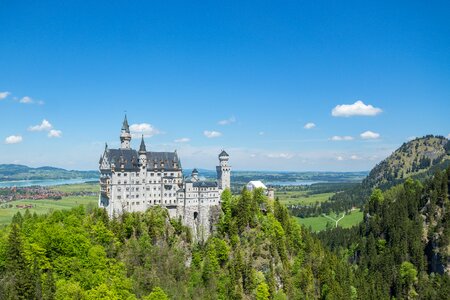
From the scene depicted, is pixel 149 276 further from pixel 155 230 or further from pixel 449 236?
pixel 449 236

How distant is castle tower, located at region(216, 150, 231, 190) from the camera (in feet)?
443

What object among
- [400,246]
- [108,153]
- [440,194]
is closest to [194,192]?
[108,153]

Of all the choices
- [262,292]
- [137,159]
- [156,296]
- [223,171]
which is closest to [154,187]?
[137,159]

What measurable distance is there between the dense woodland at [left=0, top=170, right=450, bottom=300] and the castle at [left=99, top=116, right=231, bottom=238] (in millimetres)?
5562

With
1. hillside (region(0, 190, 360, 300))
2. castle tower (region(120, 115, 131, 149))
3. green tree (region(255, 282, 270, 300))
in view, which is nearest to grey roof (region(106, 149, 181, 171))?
castle tower (region(120, 115, 131, 149))

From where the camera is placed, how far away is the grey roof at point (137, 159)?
119875 mm

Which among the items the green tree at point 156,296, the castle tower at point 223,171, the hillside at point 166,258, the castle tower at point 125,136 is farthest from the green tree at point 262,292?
the castle tower at point 125,136

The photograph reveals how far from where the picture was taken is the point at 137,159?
124 metres

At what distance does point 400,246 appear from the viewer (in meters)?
152

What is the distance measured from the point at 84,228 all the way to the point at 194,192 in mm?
36264

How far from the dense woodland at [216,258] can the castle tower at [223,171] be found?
833 cm

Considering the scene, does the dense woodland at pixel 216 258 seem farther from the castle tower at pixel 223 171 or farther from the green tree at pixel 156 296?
the castle tower at pixel 223 171

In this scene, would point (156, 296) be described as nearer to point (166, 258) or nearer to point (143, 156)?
point (166, 258)

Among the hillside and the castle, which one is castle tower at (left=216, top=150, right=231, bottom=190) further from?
the hillside
